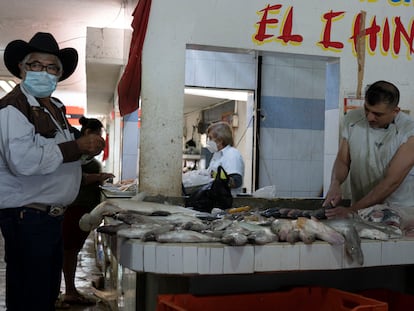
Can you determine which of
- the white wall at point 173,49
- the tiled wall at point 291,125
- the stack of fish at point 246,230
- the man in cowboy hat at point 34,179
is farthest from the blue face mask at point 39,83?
the tiled wall at point 291,125

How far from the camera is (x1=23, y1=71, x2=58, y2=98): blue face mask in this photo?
2.57 m

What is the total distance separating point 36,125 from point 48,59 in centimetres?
41

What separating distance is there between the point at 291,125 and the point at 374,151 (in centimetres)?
295

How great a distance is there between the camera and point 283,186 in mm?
6035

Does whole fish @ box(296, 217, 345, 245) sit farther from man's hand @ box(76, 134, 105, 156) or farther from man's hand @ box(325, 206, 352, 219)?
man's hand @ box(76, 134, 105, 156)

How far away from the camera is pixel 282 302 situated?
7.95 ft

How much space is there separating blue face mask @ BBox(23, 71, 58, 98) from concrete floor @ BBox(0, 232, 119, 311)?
6.12ft

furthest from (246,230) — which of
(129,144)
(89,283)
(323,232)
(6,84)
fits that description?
(6,84)

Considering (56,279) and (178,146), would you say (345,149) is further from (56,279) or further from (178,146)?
(56,279)

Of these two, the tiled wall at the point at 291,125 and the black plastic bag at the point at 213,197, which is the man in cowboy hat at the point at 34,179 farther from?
the tiled wall at the point at 291,125

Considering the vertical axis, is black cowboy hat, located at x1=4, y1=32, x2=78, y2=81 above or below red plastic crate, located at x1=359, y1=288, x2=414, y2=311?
above

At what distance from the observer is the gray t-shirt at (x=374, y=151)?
3.03 metres

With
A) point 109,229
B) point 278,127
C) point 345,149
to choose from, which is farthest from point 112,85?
point 109,229

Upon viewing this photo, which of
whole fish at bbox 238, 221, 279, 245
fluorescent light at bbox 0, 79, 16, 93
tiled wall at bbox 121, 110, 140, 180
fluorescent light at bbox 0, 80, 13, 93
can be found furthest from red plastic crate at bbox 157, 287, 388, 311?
fluorescent light at bbox 0, 80, 13, 93
